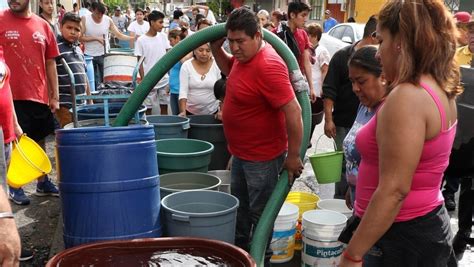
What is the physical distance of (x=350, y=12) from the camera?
90.3 feet

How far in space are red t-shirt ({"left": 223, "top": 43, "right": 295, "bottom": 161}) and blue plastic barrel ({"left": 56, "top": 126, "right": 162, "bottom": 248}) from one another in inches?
26.8

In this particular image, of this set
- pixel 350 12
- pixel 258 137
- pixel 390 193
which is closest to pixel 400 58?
pixel 390 193

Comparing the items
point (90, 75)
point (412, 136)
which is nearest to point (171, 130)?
point (412, 136)

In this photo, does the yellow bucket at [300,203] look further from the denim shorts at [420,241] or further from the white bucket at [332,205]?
the denim shorts at [420,241]

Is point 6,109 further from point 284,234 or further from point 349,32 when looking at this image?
point 349,32

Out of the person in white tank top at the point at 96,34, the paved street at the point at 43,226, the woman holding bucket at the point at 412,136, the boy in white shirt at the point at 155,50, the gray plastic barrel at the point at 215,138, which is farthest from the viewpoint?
the person in white tank top at the point at 96,34

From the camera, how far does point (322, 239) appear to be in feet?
11.2

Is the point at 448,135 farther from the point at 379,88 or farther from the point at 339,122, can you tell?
the point at 339,122

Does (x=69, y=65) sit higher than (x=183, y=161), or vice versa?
(x=69, y=65)

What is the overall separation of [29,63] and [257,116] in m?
2.49

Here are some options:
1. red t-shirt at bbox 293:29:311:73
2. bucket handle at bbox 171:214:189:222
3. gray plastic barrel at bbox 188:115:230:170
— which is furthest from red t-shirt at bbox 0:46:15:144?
red t-shirt at bbox 293:29:311:73

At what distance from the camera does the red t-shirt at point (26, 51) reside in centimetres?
432

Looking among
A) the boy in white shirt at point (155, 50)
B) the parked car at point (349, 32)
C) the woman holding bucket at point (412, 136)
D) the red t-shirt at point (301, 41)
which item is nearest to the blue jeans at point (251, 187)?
the woman holding bucket at point (412, 136)

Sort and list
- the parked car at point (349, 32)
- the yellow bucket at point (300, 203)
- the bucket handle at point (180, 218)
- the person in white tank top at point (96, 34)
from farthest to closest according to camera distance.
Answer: the parked car at point (349, 32)
the person in white tank top at point (96, 34)
the yellow bucket at point (300, 203)
the bucket handle at point (180, 218)
